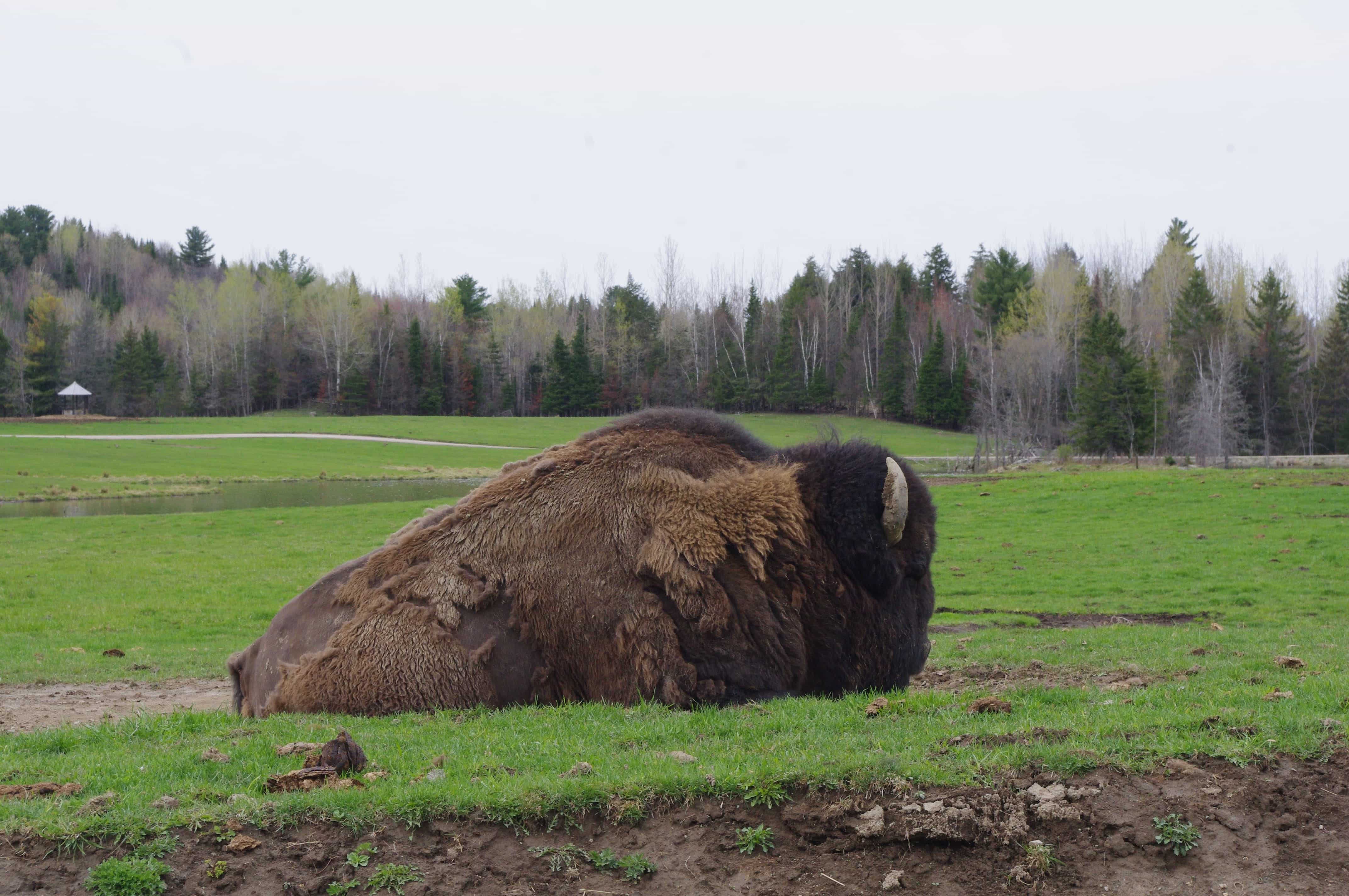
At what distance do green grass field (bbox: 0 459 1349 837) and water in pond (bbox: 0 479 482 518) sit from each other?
14352 millimetres

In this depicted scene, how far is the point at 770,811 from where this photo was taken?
4.36m

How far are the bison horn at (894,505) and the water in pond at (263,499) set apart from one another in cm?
2703

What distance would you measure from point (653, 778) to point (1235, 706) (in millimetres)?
3516

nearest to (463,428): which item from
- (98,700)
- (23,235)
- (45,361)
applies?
(45,361)

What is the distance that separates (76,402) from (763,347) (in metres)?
68.0

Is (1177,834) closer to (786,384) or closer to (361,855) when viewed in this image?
(361,855)

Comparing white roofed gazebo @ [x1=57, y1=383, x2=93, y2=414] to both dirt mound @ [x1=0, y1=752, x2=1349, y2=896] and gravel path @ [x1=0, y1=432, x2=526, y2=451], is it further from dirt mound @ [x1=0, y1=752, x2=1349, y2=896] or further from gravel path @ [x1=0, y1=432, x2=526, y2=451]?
dirt mound @ [x1=0, y1=752, x2=1349, y2=896]

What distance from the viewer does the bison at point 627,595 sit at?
260 inches

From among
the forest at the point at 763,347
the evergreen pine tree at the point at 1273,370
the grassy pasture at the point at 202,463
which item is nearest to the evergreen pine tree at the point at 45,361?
the forest at the point at 763,347

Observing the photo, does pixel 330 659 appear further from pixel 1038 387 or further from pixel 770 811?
pixel 1038 387

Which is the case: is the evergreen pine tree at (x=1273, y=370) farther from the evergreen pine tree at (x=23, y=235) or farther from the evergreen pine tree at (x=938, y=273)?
the evergreen pine tree at (x=23, y=235)

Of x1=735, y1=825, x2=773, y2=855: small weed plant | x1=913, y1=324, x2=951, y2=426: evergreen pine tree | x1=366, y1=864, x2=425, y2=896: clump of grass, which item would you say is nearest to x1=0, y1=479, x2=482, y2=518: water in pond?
x1=366, y1=864, x2=425, y2=896: clump of grass

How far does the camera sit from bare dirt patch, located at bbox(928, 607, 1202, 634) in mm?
14000

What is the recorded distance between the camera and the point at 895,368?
313ft
